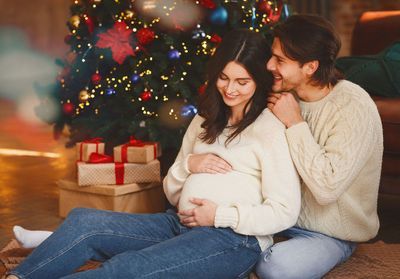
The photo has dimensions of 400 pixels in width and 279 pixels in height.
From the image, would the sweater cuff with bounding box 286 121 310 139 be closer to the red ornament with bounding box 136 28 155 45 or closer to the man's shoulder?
the man's shoulder

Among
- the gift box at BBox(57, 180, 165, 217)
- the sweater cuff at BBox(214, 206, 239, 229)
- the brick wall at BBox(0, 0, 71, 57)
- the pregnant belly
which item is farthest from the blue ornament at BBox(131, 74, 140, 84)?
the brick wall at BBox(0, 0, 71, 57)

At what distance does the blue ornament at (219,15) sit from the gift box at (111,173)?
2.56 ft

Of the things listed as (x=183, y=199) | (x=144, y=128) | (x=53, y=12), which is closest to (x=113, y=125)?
(x=144, y=128)

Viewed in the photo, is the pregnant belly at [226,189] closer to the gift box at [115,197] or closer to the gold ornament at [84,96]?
the gift box at [115,197]

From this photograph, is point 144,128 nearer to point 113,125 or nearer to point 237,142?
point 113,125

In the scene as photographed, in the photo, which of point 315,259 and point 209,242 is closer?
point 209,242

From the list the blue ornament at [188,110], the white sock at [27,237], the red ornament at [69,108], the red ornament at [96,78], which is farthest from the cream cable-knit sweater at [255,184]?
the red ornament at [69,108]

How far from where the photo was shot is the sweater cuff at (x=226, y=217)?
6.11ft

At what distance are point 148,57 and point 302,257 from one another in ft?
4.86

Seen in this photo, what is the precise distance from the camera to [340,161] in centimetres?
191

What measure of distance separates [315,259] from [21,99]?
6.29 m

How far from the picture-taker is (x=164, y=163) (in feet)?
10.7

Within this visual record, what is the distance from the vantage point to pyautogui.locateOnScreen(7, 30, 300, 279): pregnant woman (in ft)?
5.98

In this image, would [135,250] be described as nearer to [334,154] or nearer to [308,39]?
[334,154]
